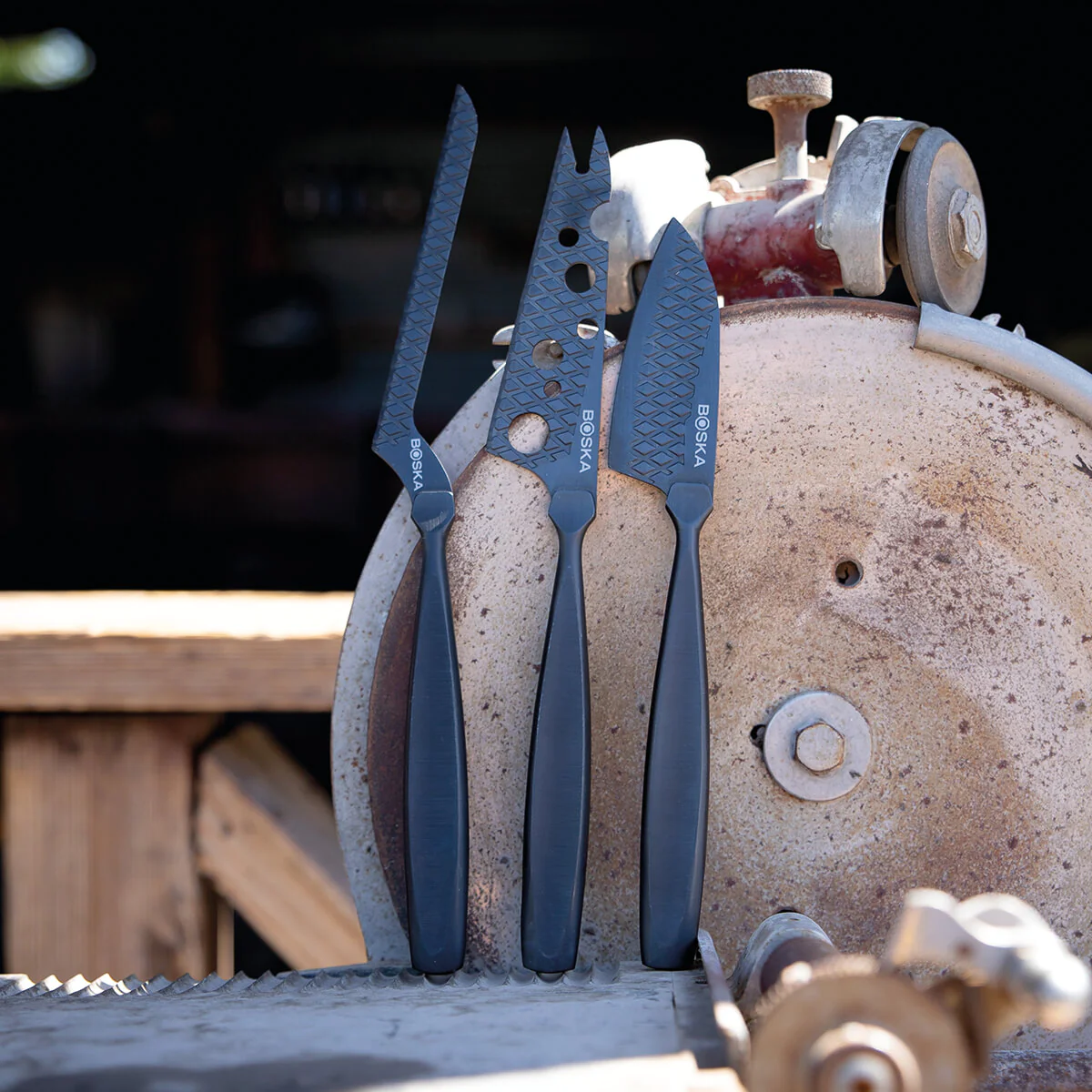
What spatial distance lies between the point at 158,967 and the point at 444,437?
2.13ft

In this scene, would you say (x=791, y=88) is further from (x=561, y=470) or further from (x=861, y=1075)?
(x=861, y=1075)

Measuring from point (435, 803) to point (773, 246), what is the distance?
1.23ft

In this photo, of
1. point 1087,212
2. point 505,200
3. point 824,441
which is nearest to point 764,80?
point 824,441

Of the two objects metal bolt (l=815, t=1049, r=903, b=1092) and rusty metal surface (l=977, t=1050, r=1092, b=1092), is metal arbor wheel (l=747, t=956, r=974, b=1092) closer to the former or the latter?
metal bolt (l=815, t=1049, r=903, b=1092)

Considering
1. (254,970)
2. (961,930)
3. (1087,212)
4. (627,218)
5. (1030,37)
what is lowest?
→ (254,970)

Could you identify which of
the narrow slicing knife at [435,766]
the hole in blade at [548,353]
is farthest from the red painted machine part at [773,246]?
the narrow slicing knife at [435,766]

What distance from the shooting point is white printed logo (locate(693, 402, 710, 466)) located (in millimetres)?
569

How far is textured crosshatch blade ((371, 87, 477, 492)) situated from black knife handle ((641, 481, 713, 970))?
159 mm

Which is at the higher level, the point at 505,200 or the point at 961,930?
the point at 505,200

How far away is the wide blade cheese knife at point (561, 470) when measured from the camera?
21.3 inches

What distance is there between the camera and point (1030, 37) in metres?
2.84

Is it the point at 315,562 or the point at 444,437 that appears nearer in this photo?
the point at 444,437

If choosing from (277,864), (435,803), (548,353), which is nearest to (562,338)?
(548,353)

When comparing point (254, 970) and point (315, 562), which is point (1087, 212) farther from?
point (254, 970)
